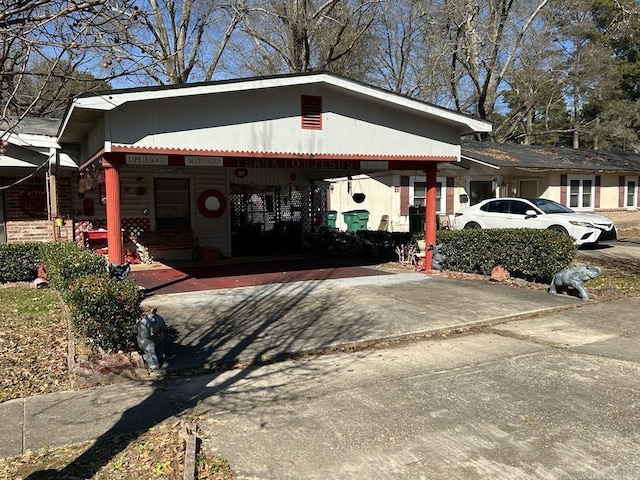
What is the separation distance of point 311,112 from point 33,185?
302 inches

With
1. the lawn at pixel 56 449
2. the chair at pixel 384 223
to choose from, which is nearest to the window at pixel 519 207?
the chair at pixel 384 223

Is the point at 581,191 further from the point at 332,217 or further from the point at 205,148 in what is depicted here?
the point at 205,148

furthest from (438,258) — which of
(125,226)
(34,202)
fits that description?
(34,202)

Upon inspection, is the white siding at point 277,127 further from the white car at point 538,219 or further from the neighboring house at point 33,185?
the white car at point 538,219

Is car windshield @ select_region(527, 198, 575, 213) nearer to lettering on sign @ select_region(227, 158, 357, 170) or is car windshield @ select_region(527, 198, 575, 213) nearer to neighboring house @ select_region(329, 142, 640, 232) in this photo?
neighboring house @ select_region(329, 142, 640, 232)

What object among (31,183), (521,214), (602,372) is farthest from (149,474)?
(521,214)

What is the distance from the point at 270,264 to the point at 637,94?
106ft

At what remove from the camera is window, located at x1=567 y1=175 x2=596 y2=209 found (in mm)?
22766

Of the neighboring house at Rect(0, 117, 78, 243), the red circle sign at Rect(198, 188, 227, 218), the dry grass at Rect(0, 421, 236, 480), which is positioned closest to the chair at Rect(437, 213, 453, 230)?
the red circle sign at Rect(198, 188, 227, 218)

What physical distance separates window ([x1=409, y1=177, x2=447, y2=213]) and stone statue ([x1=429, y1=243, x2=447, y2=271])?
27.7 feet

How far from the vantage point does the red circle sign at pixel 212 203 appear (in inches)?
594

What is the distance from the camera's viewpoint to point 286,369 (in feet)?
18.3

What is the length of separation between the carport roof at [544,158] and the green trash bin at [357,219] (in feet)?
14.2

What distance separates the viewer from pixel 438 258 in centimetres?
1188
